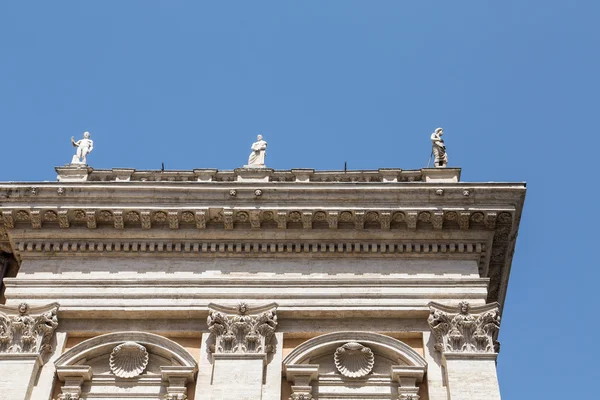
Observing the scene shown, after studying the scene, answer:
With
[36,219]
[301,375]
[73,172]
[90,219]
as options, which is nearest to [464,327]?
[301,375]

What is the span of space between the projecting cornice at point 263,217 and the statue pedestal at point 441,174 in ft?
3.11

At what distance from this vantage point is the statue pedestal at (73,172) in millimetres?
25844

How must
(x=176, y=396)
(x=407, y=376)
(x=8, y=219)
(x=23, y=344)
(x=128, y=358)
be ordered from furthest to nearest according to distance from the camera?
1. (x=8, y=219)
2. (x=128, y=358)
3. (x=23, y=344)
4. (x=407, y=376)
5. (x=176, y=396)

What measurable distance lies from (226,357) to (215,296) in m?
1.78

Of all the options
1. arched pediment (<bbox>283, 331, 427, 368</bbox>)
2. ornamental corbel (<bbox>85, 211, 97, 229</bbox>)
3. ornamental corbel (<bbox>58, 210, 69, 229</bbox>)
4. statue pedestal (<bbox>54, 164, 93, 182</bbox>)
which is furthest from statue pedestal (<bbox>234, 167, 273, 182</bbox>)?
arched pediment (<bbox>283, 331, 427, 368</bbox>)

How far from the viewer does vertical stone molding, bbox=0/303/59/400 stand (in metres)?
21.9

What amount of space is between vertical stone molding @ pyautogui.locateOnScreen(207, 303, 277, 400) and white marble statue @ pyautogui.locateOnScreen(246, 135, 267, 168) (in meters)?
4.63

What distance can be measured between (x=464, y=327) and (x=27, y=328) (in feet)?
29.8

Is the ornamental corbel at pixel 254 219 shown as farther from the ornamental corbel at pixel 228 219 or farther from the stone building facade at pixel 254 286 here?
the ornamental corbel at pixel 228 219

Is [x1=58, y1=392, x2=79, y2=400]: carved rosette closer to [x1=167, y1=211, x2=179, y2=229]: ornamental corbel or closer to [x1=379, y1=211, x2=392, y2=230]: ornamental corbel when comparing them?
[x1=167, y1=211, x2=179, y2=229]: ornamental corbel

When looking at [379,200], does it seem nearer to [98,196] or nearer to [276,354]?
[276,354]

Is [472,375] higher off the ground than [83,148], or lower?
lower

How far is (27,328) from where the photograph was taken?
22.8 meters

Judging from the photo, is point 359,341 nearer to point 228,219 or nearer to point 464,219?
point 464,219
